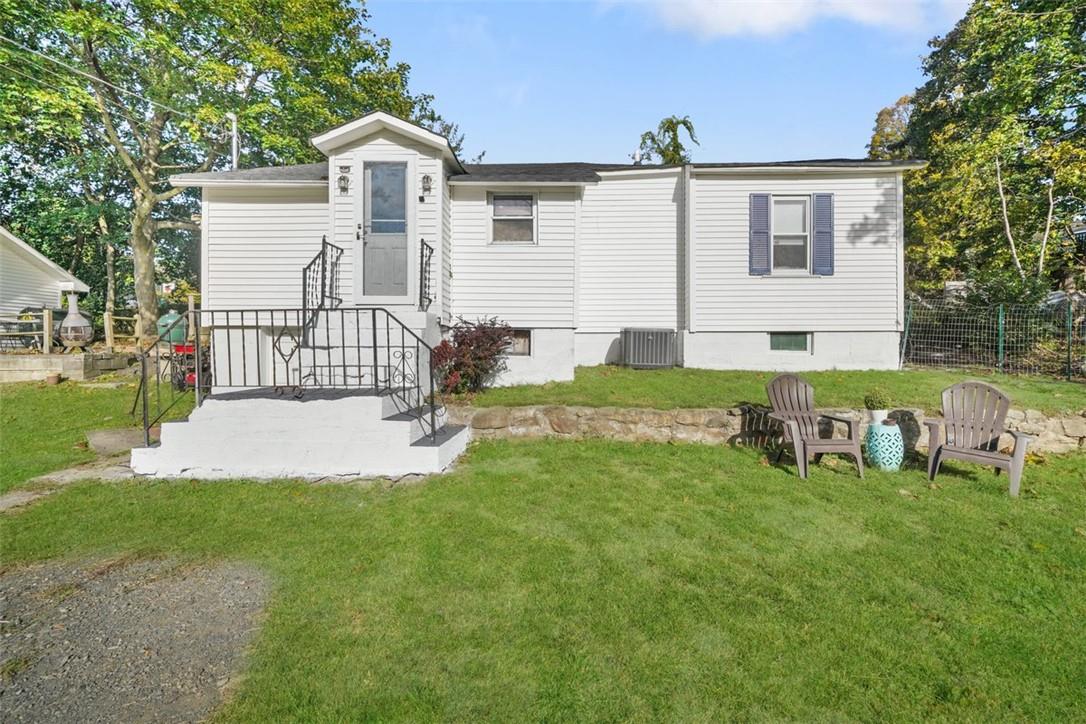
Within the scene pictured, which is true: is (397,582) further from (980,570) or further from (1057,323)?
(1057,323)

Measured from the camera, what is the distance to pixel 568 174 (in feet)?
31.6

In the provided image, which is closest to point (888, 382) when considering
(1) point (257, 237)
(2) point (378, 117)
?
(2) point (378, 117)

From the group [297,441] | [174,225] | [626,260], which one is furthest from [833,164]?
[174,225]

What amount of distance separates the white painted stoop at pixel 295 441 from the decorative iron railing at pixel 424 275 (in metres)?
3.02

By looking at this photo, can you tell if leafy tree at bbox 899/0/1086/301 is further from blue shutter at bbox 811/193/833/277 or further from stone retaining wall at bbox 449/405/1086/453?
stone retaining wall at bbox 449/405/1086/453

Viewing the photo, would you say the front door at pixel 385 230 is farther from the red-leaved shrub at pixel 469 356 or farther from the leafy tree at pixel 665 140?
the leafy tree at pixel 665 140

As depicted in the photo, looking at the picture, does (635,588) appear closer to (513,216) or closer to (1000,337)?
(513,216)

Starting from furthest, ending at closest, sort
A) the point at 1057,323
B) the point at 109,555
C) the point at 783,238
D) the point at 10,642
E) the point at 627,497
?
1. the point at 783,238
2. the point at 1057,323
3. the point at 627,497
4. the point at 109,555
5. the point at 10,642

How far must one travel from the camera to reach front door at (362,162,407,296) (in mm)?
8508

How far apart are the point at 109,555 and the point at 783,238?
1109 cm

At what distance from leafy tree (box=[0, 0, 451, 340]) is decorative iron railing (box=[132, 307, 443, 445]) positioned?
1073 cm

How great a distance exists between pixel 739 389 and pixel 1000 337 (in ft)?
17.9

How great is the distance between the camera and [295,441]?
5.60 meters

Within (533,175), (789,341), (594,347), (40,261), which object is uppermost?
(40,261)
